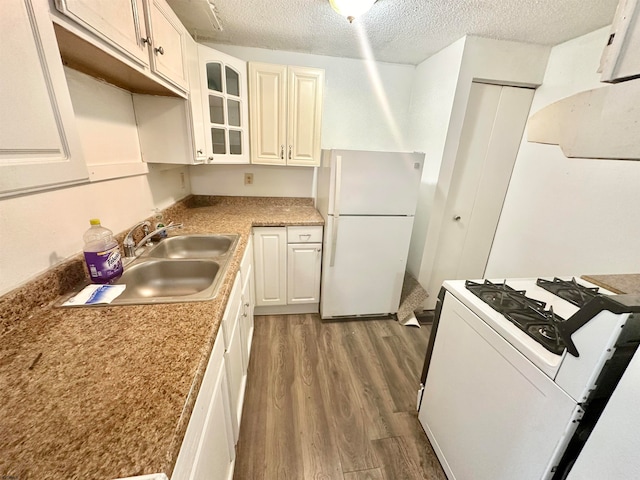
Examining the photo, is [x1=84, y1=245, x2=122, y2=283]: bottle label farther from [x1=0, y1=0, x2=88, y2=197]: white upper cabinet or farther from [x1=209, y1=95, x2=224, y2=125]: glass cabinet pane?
[x1=209, y1=95, x2=224, y2=125]: glass cabinet pane

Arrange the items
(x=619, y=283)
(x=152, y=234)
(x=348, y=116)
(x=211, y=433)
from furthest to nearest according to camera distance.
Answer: (x=348, y=116) < (x=152, y=234) < (x=619, y=283) < (x=211, y=433)

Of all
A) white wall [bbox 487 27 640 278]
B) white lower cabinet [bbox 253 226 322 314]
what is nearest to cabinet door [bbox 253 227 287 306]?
white lower cabinet [bbox 253 226 322 314]

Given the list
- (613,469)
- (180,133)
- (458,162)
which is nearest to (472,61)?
(458,162)

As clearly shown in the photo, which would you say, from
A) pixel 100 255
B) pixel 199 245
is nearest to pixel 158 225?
pixel 199 245

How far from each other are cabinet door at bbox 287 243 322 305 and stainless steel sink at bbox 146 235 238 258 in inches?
23.4

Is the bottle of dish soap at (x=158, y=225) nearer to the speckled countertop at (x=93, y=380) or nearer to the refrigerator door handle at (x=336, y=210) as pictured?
the speckled countertop at (x=93, y=380)

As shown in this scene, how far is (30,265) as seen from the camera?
2.75ft

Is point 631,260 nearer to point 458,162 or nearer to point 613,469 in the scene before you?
point 458,162

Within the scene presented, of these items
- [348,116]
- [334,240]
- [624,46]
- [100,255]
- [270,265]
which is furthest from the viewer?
[348,116]

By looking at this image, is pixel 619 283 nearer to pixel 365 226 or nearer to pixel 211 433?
pixel 365 226

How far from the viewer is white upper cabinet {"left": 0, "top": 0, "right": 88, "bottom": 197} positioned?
1.66 feet

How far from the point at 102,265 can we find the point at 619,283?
2.23 m

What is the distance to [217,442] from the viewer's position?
2.87 feet

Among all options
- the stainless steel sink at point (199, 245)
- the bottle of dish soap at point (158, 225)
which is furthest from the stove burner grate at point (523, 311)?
the bottle of dish soap at point (158, 225)
